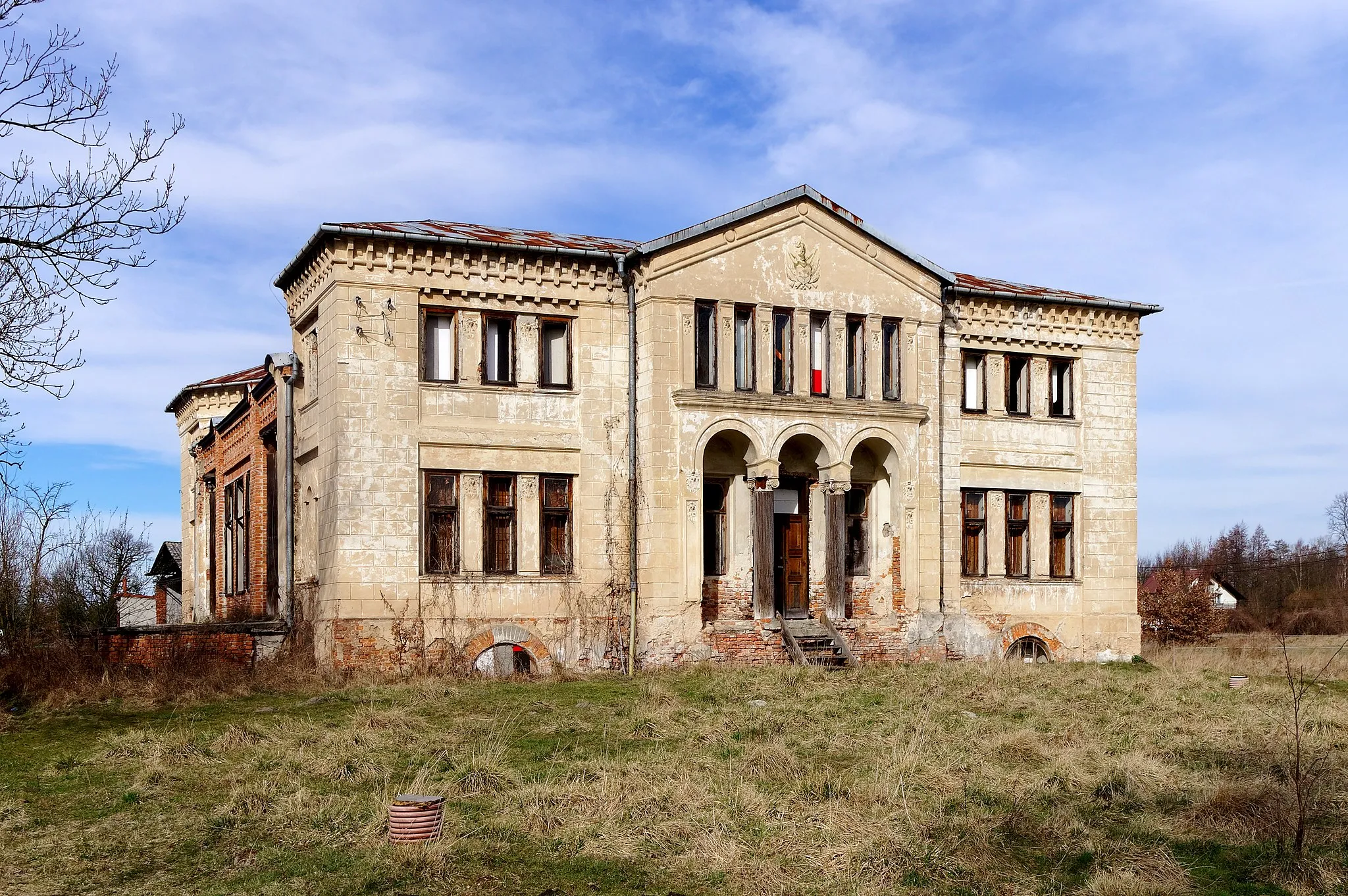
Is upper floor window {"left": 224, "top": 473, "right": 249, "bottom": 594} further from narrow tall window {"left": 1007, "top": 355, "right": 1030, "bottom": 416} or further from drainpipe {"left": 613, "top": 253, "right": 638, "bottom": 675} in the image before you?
narrow tall window {"left": 1007, "top": 355, "right": 1030, "bottom": 416}

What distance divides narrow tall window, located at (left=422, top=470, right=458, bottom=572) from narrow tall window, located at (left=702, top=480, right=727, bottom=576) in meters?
4.81

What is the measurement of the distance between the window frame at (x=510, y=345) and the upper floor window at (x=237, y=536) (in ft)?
27.3

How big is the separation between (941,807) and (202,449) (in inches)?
1077

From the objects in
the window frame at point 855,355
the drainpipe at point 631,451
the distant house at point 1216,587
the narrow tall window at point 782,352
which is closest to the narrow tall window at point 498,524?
the drainpipe at point 631,451

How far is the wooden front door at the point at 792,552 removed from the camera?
24.8 meters

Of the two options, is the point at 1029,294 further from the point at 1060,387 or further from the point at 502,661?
the point at 502,661

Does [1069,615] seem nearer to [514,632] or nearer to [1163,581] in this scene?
[514,632]

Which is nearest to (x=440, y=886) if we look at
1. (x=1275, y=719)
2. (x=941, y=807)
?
(x=941, y=807)

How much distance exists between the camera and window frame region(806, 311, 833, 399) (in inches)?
953

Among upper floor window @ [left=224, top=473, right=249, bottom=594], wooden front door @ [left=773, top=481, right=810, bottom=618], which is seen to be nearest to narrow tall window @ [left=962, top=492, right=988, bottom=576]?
wooden front door @ [left=773, top=481, right=810, bottom=618]

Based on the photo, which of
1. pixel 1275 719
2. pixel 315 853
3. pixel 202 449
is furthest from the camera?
pixel 202 449

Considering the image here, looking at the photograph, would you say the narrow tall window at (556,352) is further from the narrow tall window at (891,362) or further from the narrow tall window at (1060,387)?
the narrow tall window at (1060,387)

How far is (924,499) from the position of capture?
24.8 m

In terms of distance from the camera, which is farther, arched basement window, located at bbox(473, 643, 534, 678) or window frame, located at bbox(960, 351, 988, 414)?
window frame, located at bbox(960, 351, 988, 414)
